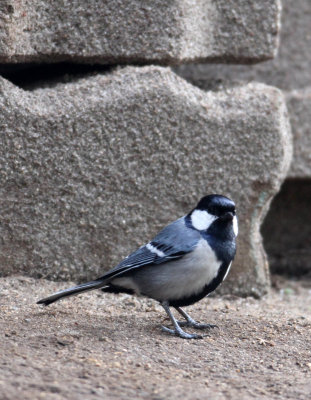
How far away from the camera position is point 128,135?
4.27m

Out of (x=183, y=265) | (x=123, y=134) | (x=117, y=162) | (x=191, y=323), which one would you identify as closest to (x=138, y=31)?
(x=123, y=134)

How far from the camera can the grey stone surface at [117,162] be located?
407 cm

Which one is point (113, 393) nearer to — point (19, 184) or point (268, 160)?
point (19, 184)

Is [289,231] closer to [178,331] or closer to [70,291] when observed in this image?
[178,331]

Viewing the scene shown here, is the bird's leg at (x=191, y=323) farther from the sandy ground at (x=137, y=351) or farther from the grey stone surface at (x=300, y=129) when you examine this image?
the grey stone surface at (x=300, y=129)

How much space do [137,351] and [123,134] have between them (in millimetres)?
1471

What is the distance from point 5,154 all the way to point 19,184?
0.63 feet

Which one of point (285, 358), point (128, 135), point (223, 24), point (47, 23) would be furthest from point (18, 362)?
point (223, 24)

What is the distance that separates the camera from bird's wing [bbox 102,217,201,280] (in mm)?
3658

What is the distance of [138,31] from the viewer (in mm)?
4250

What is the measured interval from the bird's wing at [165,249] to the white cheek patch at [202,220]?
4 cm

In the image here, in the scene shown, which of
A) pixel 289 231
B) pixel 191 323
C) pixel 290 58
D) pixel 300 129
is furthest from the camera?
pixel 289 231

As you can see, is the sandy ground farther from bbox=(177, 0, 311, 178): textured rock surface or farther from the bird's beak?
bbox=(177, 0, 311, 178): textured rock surface

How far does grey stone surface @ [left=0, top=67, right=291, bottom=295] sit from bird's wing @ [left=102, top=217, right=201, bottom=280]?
0.59 metres
